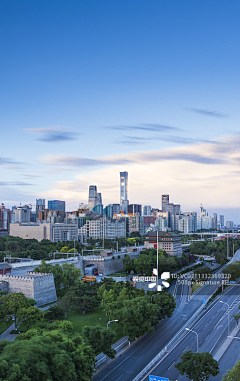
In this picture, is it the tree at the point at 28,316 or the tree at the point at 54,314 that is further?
the tree at the point at 54,314

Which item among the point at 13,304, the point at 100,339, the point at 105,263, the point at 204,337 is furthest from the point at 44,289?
the point at 105,263

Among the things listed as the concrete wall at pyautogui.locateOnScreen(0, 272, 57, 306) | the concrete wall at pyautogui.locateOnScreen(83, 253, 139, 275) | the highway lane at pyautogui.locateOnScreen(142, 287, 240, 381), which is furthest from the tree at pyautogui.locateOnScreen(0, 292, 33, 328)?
the concrete wall at pyautogui.locateOnScreen(83, 253, 139, 275)

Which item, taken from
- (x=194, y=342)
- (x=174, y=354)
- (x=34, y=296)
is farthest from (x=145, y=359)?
(x=34, y=296)

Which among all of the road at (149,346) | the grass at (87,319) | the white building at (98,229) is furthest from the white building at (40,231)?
the grass at (87,319)

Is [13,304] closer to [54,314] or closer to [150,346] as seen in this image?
[54,314]

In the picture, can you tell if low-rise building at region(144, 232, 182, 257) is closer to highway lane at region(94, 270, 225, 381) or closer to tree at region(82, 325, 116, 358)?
highway lane at region(94, 270, 225, 381)

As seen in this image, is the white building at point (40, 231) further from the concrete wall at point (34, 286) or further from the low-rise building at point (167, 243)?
the concrete wall at point (34, 286)
